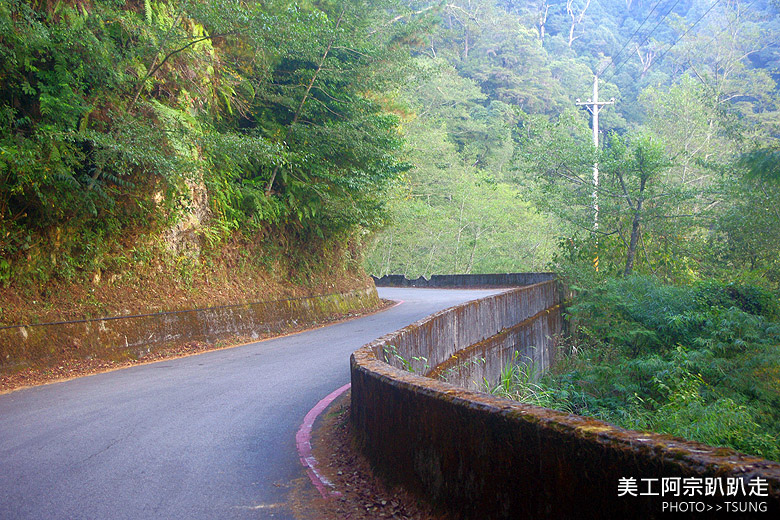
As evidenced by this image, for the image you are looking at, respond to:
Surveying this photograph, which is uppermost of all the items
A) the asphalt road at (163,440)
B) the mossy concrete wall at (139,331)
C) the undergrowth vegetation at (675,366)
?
the mossy concrete wall at (139,331)

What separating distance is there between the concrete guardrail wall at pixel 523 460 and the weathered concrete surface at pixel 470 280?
73.3 ft

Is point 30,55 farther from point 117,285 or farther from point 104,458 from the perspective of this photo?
point 104,458

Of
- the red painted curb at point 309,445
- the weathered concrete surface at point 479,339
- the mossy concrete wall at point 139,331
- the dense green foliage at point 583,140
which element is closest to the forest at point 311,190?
the dense green foliage at point 583,140

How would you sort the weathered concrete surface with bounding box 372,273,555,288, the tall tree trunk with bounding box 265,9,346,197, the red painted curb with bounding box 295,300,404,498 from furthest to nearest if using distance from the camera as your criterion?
the weathered concrete surface with bounding box 372,273,555,288, the tall tree trunk with bounding box 265,9,346,197, the red painted curb with bounding box 295,300,404,498

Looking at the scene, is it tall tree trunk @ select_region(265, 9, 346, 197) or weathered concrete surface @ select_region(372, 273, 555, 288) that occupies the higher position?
tall tree trunk @ select_region(265, 9, 346, 197)

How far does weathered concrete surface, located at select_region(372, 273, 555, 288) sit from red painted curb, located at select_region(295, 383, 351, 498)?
64.2 ft

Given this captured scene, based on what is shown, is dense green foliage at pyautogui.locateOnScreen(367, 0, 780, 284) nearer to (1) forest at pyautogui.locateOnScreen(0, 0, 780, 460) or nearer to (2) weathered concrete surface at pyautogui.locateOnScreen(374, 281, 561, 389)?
(1) forest at pyautogui.locateOnScreen(0, 0, 780, 460)

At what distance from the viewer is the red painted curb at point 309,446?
202 inches

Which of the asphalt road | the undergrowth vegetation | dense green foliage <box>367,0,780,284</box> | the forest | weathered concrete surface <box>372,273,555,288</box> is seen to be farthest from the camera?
weathered concrete surface <box>372,273,555,288</box>

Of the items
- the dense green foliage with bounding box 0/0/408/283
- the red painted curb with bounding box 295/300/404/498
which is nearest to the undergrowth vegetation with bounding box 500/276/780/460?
the red painted curb with bounding box 295/300/404/498

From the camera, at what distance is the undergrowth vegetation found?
8789 millimetres

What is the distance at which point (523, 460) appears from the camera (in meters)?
3.25

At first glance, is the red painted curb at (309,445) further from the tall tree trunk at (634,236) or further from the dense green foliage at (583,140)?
the tall tree trunk at (634,236)

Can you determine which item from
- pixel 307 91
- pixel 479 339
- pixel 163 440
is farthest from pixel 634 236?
pixel 163 440
